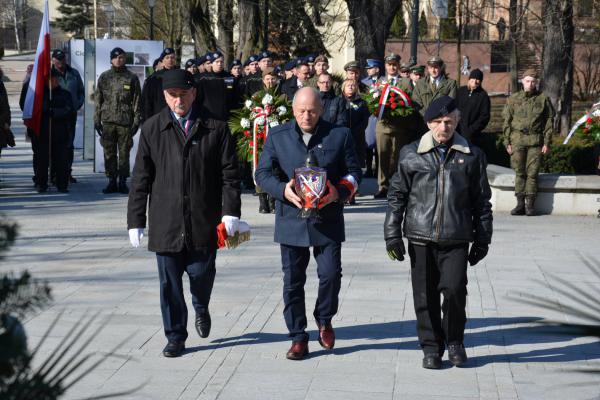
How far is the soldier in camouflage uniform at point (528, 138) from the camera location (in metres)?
14.1

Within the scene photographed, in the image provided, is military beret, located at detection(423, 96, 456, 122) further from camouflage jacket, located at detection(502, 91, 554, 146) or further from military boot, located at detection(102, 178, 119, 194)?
military boot, located at detection(102, 178, 119, 194)

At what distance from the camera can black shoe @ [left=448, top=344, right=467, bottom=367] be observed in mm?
6809

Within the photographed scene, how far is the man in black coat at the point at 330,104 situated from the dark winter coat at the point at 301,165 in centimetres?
622

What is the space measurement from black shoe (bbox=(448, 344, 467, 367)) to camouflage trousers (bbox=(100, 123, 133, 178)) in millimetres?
9433

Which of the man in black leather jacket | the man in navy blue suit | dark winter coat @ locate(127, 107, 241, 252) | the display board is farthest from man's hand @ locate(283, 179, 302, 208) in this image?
the display board

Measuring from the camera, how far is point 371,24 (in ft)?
74.0

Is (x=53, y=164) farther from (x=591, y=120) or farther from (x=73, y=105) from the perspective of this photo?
(x=591, y=120)

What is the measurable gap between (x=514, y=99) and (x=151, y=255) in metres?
5.87

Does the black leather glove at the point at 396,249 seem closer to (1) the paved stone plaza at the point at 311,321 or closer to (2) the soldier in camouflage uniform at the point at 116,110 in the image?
(1) the paved stone plaza at the point at 311,321

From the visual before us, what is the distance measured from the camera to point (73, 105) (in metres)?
16.2

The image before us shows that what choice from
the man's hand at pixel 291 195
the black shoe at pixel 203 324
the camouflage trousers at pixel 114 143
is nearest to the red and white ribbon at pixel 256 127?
the camouflage trousers at pixel 114 143

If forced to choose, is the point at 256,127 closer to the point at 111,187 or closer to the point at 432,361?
the point at 111,187

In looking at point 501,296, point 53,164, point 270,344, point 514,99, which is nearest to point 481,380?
point 270,344

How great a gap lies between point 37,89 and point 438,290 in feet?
33.8
